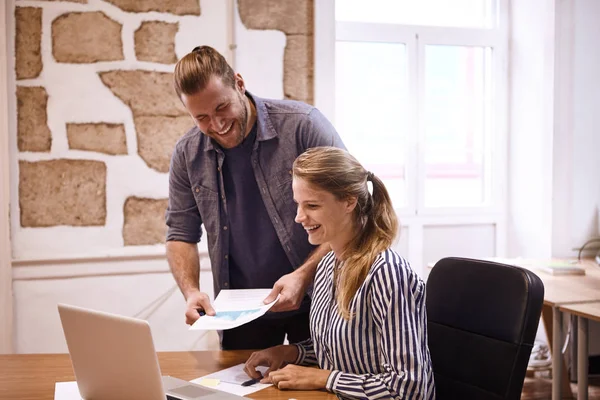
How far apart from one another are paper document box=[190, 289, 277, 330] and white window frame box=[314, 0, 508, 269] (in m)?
2.15

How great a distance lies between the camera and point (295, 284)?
6.14 ft

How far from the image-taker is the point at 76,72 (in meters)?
3.19

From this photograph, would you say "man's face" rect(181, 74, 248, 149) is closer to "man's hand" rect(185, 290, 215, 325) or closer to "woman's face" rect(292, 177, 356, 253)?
"woman's face" rect(292, 177, 356, 253)

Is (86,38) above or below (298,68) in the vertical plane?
above

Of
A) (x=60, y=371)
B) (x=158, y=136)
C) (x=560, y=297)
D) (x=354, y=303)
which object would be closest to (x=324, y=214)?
(x=354, y=303)

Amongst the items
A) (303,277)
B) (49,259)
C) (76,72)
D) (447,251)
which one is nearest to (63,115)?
(76,72)

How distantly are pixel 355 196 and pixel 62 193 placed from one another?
6.35ft

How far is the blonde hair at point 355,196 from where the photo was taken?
1.69m

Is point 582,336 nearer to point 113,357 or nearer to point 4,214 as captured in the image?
point 113,357

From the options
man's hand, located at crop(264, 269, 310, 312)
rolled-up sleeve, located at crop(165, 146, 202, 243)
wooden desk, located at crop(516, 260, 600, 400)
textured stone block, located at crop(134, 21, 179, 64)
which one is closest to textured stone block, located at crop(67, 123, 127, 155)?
textured stone block, located at crop(134, 21, 179, 64)

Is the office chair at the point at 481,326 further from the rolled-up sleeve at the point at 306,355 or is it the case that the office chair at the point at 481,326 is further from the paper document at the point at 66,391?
the paper document at the point at 66,391

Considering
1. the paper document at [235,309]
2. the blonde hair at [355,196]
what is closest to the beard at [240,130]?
the blonde hair at [355,196]

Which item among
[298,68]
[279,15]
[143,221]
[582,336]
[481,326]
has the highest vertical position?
[279,15]

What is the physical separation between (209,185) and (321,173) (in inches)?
22.6
